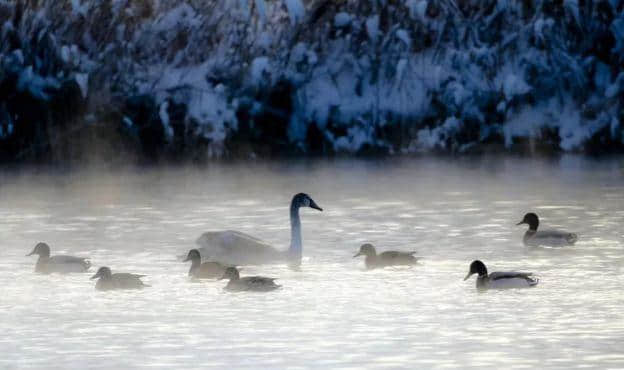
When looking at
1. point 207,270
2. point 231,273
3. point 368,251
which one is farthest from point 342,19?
point 231,273

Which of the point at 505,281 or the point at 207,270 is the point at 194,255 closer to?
the point at 207,270

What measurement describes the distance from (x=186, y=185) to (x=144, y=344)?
21.9 meters

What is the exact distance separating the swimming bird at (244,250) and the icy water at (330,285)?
18 centimetres

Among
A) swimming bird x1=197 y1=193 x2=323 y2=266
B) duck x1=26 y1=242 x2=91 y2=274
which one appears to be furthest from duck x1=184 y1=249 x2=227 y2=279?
swimming bird x1=197 y1=193 x2=323 y2=266

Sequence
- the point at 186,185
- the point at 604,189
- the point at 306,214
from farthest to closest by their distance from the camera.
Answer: the point at 186,185, the point at 604,189, the point at 306,214

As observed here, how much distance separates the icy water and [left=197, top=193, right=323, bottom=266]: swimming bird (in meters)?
0.18

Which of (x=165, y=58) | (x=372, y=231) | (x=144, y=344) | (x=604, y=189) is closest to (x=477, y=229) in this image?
(x=372, y=231)

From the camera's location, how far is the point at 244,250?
21.3 m

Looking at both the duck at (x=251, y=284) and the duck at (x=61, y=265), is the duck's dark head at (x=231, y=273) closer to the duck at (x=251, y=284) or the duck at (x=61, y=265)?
the duck at (x=251, y=284)

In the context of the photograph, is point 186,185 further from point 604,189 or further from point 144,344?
point 144,344

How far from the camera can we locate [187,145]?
153ft

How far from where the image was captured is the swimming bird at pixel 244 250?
69.5 ft

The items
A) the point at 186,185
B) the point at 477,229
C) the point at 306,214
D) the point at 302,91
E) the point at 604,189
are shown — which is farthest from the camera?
the point at 302,91

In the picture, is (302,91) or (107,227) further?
(302,91)
